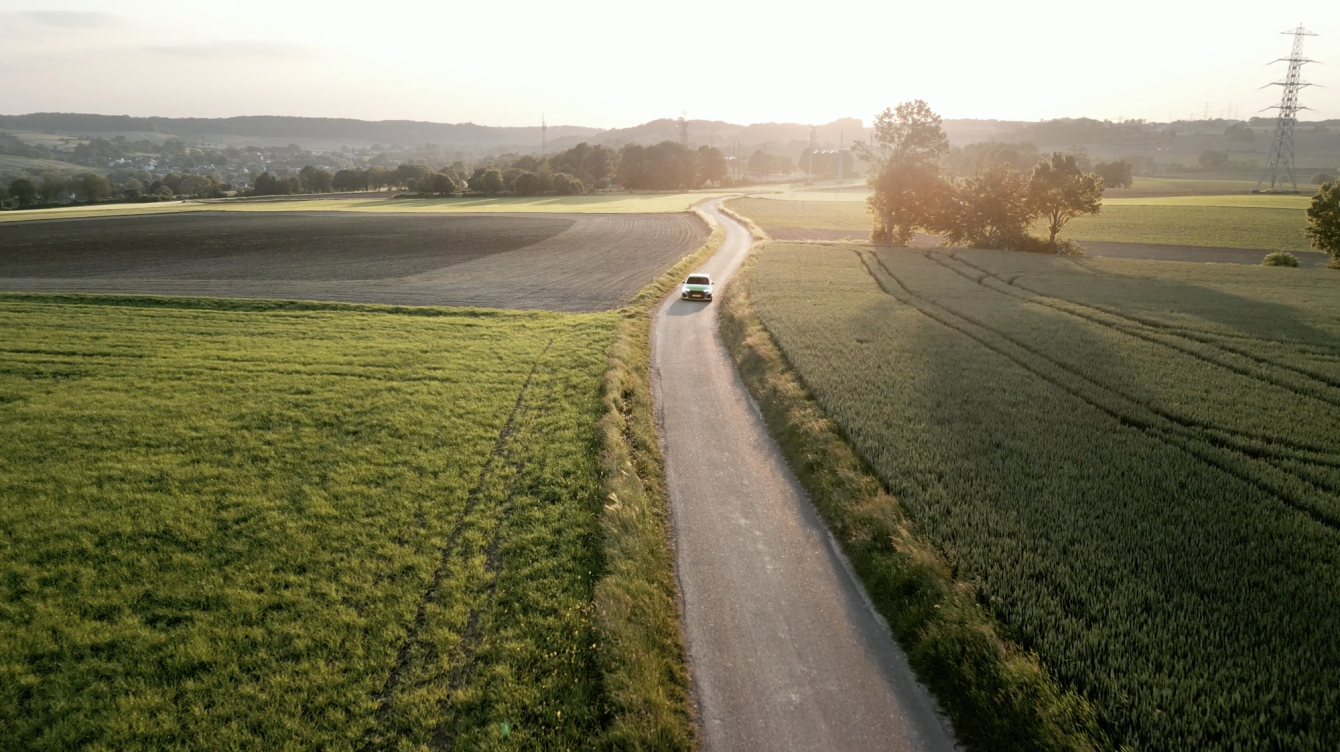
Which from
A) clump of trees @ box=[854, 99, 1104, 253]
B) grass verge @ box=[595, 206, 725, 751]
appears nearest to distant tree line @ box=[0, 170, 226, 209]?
clump of trees @ box=[854, 99, 1104, 253]

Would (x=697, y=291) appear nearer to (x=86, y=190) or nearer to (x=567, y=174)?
(x=567, y=174)

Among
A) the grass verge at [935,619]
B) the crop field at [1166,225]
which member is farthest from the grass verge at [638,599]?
the crop field at [1166,225]

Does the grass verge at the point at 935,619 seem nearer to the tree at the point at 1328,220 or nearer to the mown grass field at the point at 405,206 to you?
the tree at the point at 1328,220

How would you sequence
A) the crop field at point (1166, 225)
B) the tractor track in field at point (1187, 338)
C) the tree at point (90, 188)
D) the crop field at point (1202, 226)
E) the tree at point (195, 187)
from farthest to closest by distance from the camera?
the tree at point (195, 187) < the tree at point (90, 188) < the crop field at point (1202, 226) < the crop field at point (1166, 225) < the tractor track in field at point (1187, 338)

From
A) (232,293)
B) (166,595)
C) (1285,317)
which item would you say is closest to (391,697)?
(166,595)

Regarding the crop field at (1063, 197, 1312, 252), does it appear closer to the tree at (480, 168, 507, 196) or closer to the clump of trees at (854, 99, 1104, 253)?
the clump of trees at (854, 99, 1104, 253)

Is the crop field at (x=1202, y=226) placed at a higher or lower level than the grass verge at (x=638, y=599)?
higher
